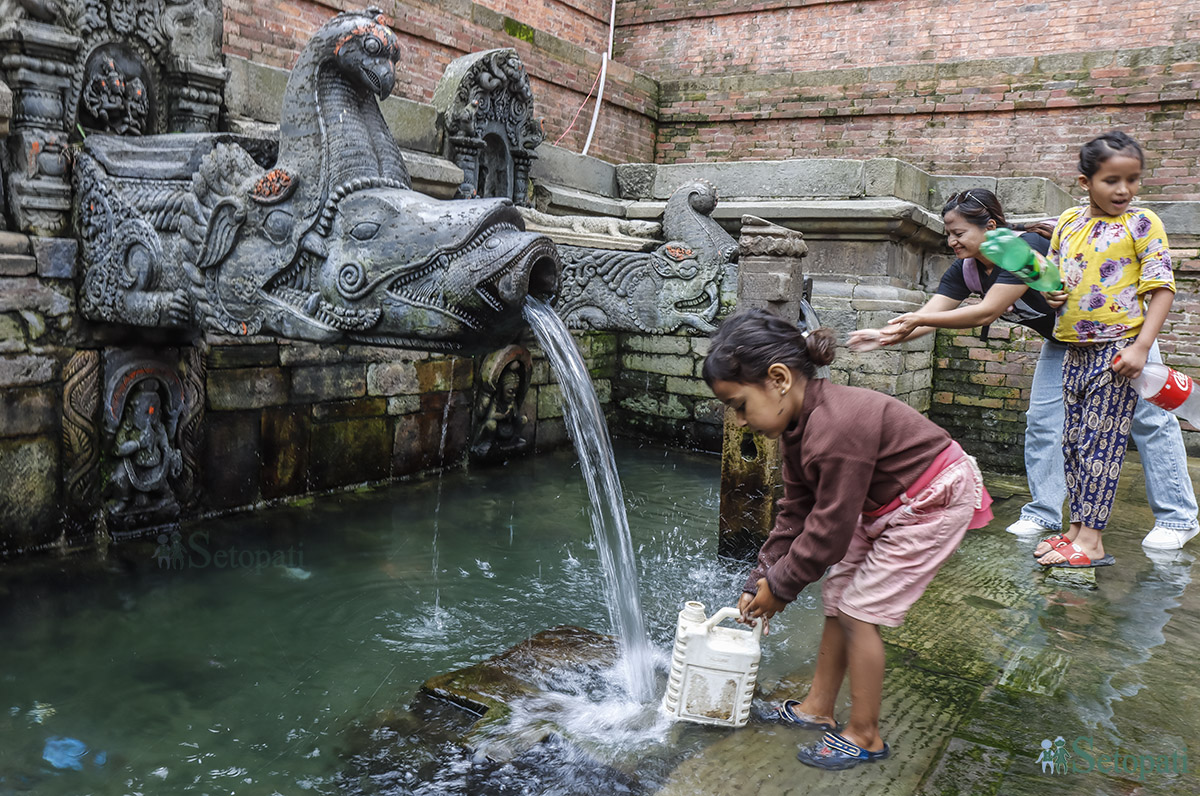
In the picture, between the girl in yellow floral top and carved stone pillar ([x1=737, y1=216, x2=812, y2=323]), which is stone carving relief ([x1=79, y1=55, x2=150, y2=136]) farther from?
the girl in yellow floral top

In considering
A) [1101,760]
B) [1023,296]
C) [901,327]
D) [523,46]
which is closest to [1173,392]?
[1023,296]

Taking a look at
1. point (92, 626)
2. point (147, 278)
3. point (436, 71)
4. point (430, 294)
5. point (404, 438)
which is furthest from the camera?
point (436, 71)

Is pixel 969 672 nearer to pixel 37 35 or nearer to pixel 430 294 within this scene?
pixel 430 294

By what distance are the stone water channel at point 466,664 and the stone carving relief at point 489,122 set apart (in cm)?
291

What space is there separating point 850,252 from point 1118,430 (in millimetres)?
3702

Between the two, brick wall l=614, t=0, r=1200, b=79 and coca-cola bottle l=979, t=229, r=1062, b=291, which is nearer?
coca-cola bottle l=979, t=229, r=1062, b=291

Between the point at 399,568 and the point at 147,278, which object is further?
the point at 399,568

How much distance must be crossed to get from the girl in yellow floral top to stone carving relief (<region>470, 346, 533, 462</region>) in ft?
11.3

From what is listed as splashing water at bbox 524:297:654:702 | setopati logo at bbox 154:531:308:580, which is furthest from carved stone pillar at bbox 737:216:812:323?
setopati logo at bbox 154:531:308:580

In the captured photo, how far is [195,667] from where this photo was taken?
9.85 feet

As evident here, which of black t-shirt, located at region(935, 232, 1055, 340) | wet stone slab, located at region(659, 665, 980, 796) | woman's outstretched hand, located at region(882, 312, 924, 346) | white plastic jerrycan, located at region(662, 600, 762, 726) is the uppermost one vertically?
black t-shirt, located at region(935, 232, 1055, 340)

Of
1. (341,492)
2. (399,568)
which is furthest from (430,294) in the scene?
(341,492)

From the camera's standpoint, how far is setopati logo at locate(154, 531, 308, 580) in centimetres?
394

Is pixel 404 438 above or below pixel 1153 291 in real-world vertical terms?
below
